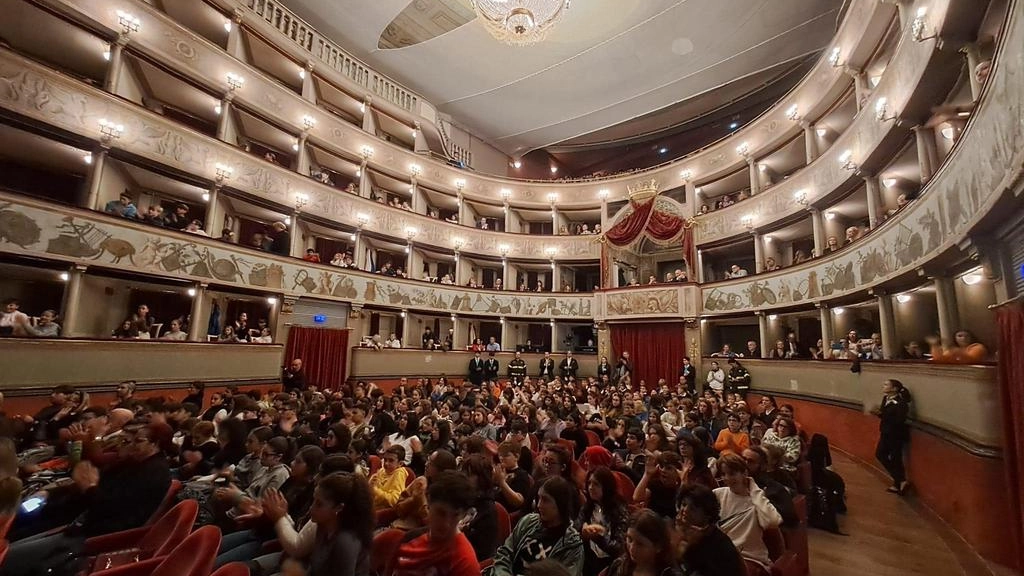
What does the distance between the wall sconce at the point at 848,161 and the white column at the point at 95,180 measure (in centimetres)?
1440

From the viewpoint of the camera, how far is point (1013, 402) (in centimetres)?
329

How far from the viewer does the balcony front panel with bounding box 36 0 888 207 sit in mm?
8538

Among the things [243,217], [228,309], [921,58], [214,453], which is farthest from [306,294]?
[921,58]

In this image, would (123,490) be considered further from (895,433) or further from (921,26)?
(921,26)

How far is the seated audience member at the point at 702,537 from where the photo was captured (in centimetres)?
185

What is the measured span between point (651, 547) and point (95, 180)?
11071mm

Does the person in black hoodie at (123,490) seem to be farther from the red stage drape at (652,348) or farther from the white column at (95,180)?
the red stage drape at (652,348)

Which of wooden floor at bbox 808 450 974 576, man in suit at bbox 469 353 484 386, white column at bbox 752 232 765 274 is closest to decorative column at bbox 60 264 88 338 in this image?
man in suit at bbox 469 353 484 386

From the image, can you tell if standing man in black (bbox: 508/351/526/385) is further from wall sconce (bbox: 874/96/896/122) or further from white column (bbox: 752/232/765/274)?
wall sconce (bbox: 874/96/896/122)

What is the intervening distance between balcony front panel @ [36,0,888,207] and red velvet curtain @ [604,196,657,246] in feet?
6.78

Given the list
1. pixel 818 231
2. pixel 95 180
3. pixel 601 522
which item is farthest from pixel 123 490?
pixel 818 231

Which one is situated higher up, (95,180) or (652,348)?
(95,180)

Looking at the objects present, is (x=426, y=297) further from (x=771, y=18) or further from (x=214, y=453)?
(x=771, y=18)

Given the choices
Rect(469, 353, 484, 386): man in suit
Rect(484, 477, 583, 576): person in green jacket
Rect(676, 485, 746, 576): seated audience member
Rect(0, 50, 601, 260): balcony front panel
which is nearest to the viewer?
Rect(676, 485, 746, 576): seated audience member
